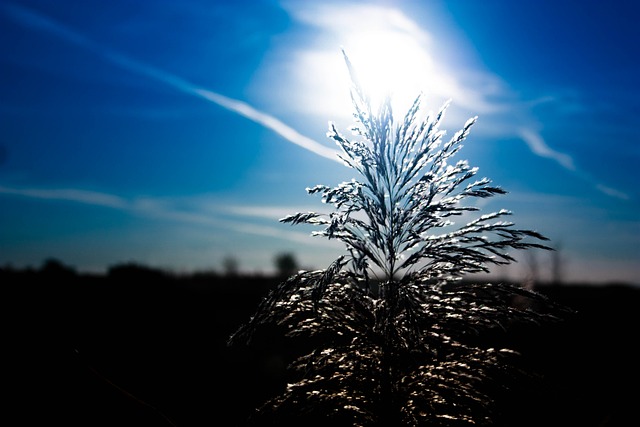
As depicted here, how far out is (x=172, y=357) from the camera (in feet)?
42.2

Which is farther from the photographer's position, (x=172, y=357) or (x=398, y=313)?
(x=172, y=357)

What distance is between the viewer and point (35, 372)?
1302mm

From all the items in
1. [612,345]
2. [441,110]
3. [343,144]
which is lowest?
[612,345]

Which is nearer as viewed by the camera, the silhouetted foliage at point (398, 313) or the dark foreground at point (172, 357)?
the dark foreground at point (172, 357)

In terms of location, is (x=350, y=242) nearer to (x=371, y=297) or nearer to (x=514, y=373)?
(x=371, y=297)

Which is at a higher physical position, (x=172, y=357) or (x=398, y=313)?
(x=398, y=313)

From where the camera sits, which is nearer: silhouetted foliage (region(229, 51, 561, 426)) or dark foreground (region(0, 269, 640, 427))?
dark foreground (region(0, 269, 640, 427))

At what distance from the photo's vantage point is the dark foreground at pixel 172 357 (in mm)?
1231

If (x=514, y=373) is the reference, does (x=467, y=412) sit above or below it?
below

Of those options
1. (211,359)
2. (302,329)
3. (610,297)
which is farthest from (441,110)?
(610,297)

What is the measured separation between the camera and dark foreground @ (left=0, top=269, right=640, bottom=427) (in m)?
1.23

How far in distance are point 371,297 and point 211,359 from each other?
458 inches

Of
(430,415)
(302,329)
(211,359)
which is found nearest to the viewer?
(430,415)

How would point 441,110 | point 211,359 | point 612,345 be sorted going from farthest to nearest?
point 612,345 < point 211,359 < point 441,110
